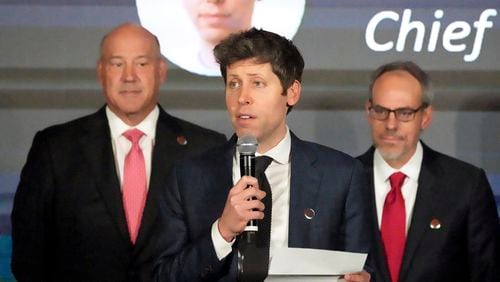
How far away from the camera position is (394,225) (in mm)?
4625

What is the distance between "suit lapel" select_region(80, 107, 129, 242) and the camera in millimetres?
4625

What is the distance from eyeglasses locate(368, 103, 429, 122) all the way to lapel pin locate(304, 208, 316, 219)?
1099 millimetres

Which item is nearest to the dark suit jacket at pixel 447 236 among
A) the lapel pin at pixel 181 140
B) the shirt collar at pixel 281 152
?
the lapel pin at pixel 181 140

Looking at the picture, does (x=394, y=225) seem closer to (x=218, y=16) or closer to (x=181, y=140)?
(x=181, y=140)

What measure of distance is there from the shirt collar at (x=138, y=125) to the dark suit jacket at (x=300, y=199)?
979 millimetres

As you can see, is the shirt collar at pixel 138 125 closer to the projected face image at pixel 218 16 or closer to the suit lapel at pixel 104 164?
the suit lapel at pixel 104 164

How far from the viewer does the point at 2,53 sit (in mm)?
4895

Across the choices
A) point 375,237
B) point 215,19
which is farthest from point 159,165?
point 375,237

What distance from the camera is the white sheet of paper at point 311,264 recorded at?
3365 mm

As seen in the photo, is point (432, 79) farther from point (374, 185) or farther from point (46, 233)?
point (46, 233)

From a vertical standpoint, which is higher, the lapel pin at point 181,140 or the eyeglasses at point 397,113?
the eyeglasses at point 397,113

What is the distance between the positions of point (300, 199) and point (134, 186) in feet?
3.83

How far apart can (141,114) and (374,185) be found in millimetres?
1040

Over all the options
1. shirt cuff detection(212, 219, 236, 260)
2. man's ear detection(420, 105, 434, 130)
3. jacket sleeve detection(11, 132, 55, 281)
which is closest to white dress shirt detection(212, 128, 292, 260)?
shirt cuff detection(212, 219, 236, 260)
